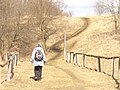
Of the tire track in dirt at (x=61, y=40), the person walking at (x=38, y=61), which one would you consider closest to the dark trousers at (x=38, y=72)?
the person walking at (x=38, y=61)

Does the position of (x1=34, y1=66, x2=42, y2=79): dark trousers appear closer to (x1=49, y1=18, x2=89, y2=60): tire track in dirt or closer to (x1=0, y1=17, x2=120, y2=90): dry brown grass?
(x1=0, y1=17, x2=120, y2=90): dry brown grass

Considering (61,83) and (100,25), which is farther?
(100,25)

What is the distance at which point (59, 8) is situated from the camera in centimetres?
4597

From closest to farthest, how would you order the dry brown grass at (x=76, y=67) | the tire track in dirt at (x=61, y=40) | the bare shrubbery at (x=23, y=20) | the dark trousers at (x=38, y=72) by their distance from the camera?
the dry brown grass at (x=76, y=67) < the dark trousers at (x=38, y=72) < the bare shrubbery at (x=23, y=20) < the tire track in dirt at (x=61, y=40)

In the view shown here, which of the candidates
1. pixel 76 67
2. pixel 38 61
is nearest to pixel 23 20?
pixel 76 67

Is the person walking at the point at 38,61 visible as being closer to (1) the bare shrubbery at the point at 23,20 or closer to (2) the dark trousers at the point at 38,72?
(2) the dark trousers at the point at 38,72

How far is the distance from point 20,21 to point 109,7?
11307 mm

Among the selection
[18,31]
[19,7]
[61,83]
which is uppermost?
[19,7]

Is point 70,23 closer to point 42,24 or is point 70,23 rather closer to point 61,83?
point 42,24

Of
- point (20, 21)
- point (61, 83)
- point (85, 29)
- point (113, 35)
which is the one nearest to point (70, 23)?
point (85, 29)

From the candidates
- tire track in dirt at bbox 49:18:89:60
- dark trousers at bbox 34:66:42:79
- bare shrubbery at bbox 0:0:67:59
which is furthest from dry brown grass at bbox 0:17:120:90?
bare shrubbery at bbox 0:0:67:59

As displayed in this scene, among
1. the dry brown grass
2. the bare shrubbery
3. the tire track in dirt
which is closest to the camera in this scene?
the dry brown grass

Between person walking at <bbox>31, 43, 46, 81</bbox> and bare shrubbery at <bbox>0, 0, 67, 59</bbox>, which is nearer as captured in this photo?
person walking at <bbox>31, 43, 46, 81</bbox>

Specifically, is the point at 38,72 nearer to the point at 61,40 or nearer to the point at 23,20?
the point at 23,20
